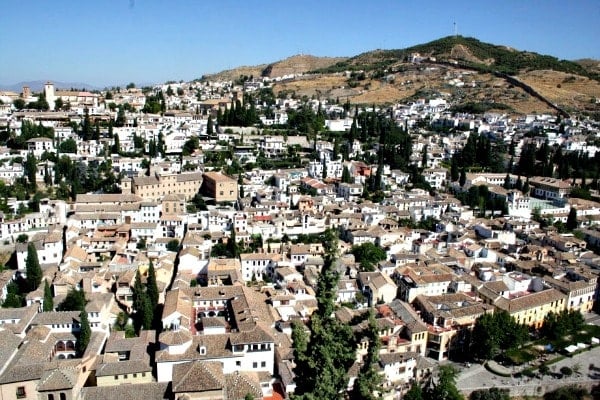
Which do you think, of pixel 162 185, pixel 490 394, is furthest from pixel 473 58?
pixel 490 394

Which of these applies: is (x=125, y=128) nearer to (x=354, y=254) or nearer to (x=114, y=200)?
(x=114, y=200)

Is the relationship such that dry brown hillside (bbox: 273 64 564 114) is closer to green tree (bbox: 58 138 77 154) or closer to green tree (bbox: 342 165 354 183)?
green tree (bbox: 342 165 354 183)

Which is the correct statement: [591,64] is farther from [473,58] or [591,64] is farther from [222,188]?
[222,188]

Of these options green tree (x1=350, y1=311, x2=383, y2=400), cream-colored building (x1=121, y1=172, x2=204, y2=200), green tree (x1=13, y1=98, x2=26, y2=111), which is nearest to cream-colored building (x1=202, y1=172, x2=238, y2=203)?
cream-colored building (x1=121, y1=172, x2=204, y2=200)

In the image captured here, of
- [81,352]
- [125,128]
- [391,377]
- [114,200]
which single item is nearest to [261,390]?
[391,377]

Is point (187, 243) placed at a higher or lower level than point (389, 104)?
lower

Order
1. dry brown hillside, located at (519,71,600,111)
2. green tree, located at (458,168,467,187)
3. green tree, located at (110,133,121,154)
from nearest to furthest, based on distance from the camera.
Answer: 1. green tree, located at (458,168,467,187)
2. green tree, located at (110,133,121,154)
3. dry brown hillside, located at (519,71,600,111)

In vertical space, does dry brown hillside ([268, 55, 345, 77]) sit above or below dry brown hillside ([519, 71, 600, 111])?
above
